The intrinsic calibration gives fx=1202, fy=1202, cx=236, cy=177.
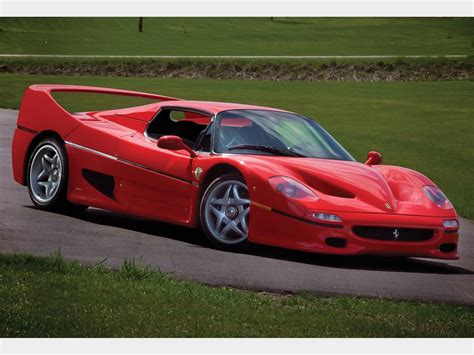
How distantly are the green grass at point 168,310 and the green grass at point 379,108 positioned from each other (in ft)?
21.2

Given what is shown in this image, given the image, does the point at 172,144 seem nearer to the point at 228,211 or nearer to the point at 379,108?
the point at 228,211

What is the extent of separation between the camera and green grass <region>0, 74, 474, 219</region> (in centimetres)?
2102

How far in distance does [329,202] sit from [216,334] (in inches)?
123

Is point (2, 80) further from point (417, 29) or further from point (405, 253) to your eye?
point (417, 29)

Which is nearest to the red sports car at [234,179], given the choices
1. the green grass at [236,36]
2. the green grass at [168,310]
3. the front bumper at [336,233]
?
the front bumper at [336,233]

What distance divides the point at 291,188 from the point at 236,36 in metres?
68.1

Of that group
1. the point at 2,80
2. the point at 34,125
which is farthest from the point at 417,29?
the point at 34,125

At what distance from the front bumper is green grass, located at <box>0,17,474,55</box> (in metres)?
46.9

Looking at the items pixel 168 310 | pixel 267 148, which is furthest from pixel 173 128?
pixel 168 310

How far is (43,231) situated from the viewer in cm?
1039

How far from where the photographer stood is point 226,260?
941 centimetres

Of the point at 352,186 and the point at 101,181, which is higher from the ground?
the point at 352,186

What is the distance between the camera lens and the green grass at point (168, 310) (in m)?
6.65

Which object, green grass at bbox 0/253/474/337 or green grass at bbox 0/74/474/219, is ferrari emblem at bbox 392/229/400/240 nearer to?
green grass at bbox 0/253/474/337
